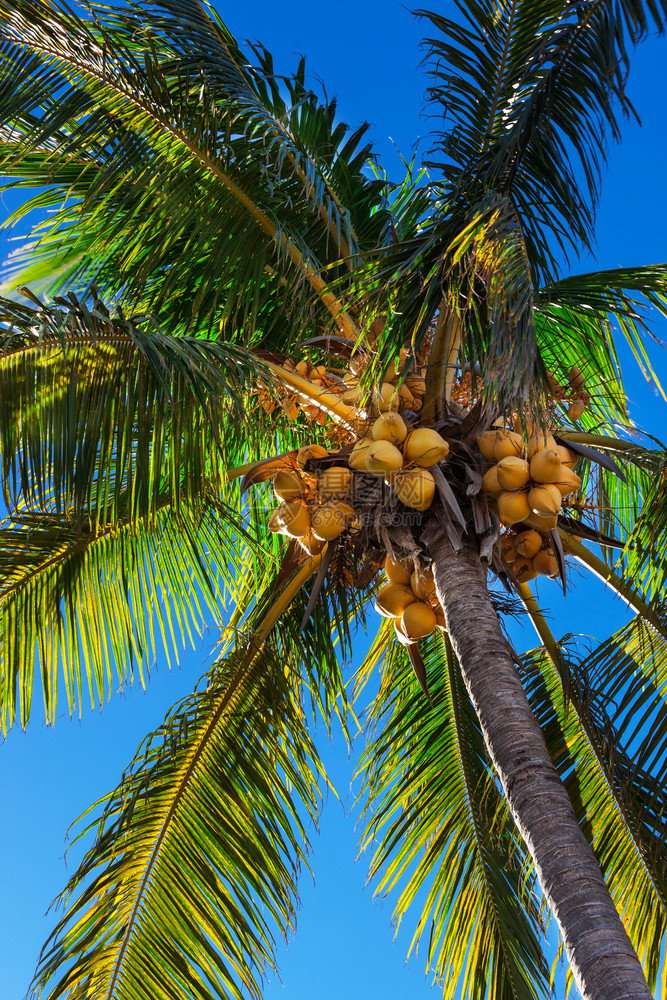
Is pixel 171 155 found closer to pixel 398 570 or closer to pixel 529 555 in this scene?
pixel 398 570

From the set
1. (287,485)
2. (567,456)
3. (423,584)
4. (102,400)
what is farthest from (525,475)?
(102,400)

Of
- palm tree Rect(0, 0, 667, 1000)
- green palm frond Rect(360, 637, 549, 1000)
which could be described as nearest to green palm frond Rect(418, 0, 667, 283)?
palm tree Rect(0, 0, 667, 1000)

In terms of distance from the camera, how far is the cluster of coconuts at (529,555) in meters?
4.14

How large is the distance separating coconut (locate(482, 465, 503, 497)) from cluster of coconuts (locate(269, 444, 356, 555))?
595 millimetres

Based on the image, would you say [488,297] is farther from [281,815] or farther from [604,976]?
[281,815]

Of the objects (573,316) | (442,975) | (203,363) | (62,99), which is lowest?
(442,975)

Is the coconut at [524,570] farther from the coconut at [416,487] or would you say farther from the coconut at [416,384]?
the coconut at [416,384]

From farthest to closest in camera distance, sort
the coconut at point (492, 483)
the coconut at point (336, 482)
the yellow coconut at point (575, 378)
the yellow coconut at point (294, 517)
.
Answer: the yellow coconut at point (575, 378), the yellow coconut at point (294, 517), the coconut at point (336, 482), the coconut at point (492, 483)

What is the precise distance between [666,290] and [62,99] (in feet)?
10.5

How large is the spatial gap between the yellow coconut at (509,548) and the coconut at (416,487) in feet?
2.02

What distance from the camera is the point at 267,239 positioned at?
503 cm

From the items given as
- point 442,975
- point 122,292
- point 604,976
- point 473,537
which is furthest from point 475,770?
point 122,292

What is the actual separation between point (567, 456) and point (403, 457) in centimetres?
80

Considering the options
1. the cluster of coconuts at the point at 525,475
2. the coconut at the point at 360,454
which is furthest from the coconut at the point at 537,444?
the coconut at the point at 360,454
